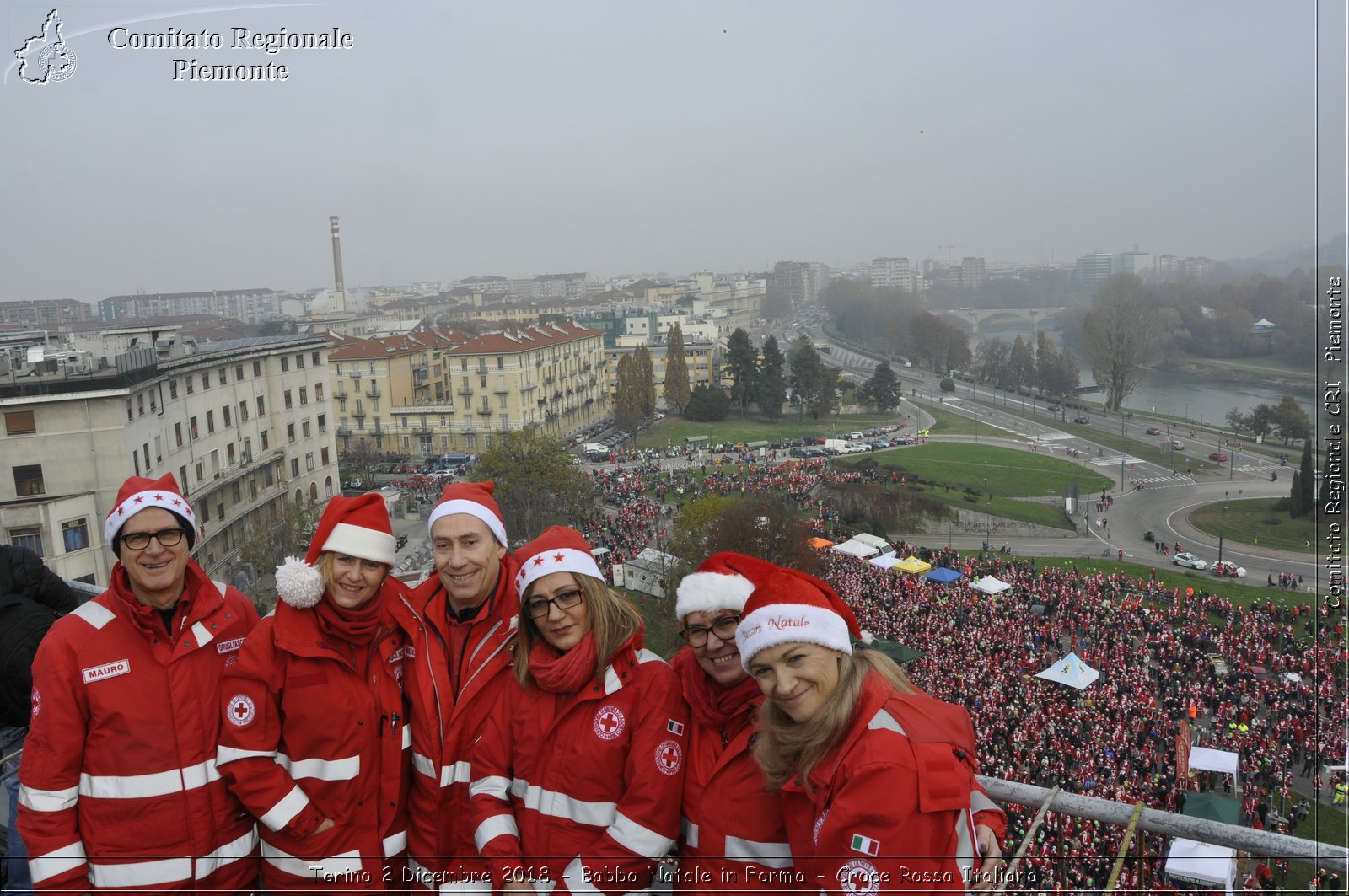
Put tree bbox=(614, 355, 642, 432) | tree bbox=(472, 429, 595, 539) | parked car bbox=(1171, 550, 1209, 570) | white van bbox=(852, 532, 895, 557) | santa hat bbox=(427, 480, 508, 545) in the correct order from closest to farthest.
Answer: santa hat bbox=(427, 480, 508, 545) < white van bbox=(852, 532, 895, 557) < parked car bbox=(1171, 550, 1209, 570) < tree bbox=(472, 429, 595, 539) < tree bbox=(614, 355, 642, 432)

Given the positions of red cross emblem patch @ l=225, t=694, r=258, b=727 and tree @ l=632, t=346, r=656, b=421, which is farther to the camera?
tree @ l=632, t=346, r=656, b=421

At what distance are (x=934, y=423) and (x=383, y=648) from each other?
115 feet

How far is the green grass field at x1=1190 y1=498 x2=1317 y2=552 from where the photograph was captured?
19.0 m

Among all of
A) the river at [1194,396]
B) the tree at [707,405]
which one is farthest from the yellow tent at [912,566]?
the tree at [707,405]

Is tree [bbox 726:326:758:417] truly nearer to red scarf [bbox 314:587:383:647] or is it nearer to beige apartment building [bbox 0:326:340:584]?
beige apartment building [bbox 0:326:340:584]

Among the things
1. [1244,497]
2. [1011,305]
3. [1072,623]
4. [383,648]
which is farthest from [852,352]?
[383,648]

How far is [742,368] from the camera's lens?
37.1 m

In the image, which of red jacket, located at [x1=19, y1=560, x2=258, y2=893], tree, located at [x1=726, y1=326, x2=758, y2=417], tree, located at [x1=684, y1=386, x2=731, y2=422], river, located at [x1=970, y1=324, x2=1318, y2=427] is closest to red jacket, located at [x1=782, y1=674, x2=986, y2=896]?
red jacket, located at [x1=19, y1=560, x2=258, y2=893]

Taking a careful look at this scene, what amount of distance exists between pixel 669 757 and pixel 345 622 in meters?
0.72

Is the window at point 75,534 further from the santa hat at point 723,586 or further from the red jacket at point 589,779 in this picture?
the santa hat at point 723,586

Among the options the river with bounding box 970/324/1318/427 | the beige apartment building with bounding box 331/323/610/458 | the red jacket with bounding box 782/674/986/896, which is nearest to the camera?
the red jacket with bounding box 782/674/986/896

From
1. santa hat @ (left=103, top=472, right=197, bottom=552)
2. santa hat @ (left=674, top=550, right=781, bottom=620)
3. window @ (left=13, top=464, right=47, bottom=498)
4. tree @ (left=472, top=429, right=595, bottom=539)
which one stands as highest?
santa hat @ (left=103, top=472, right=197, bottom=552)

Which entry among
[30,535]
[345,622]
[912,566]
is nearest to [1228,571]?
[912,566]

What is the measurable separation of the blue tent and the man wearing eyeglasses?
1448 centimetres
